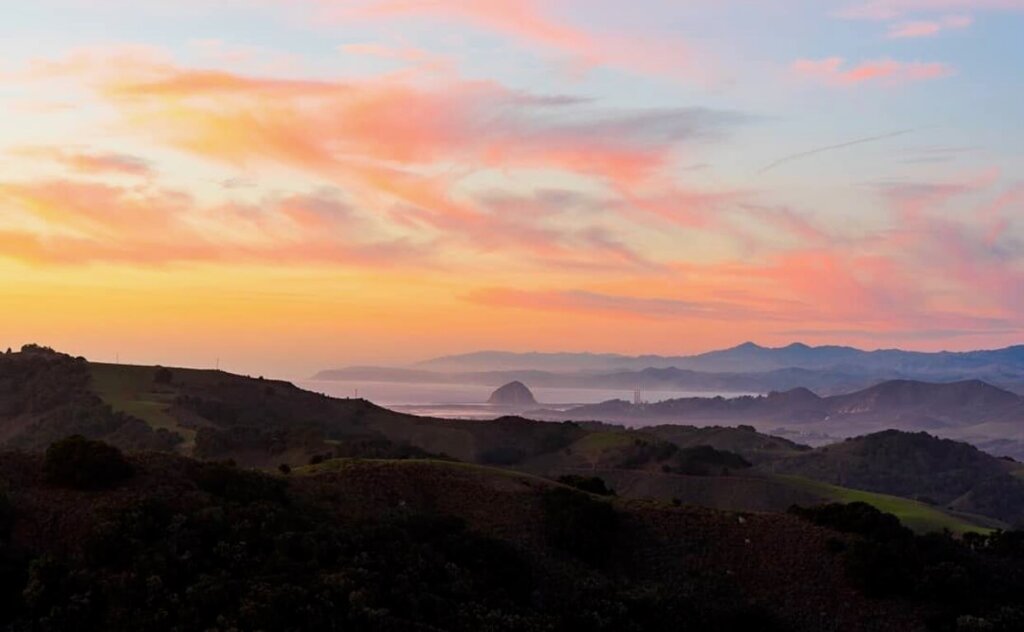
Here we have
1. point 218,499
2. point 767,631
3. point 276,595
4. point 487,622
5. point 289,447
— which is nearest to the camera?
point 276,595

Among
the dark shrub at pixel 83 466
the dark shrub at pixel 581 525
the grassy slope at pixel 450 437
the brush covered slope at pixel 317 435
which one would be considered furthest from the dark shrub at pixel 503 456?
the dark shrub at pixel 83 466

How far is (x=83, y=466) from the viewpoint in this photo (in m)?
36.2

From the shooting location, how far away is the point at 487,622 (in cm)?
2964

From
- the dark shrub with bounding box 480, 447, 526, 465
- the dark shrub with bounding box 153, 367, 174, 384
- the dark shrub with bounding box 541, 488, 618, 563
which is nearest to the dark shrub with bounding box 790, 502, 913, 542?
the dark shrub with bounding box 541, 488, 618, 563

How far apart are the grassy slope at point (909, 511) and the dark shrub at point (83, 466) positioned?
66.5m

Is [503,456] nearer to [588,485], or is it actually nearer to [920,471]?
[588,485]

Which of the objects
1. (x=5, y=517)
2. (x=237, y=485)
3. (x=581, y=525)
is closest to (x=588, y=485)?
(x=581, y=525)

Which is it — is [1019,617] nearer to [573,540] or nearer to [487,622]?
[573,540]

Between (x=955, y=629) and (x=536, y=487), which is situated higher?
(x=536, y=487)

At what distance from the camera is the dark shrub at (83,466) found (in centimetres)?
3597

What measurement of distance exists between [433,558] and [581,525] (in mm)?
8707

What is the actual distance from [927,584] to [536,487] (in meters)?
18.1

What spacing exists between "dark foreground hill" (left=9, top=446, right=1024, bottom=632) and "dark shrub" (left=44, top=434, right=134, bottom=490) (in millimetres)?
104

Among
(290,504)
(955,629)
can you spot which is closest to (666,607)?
(955,629)
